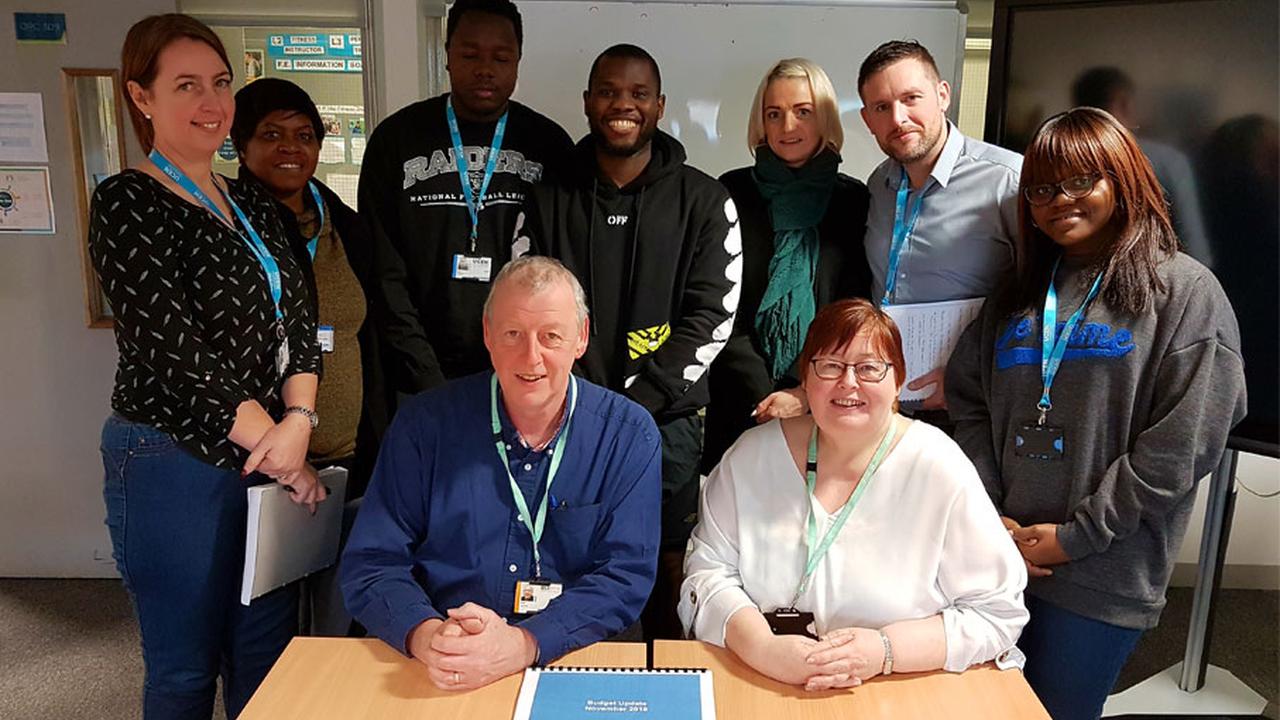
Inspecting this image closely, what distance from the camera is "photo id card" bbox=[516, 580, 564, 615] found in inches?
66.7

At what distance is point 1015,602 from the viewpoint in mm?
1608

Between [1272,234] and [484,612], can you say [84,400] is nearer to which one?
[484,612]

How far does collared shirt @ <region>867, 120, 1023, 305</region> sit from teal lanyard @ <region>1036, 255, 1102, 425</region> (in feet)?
0.83

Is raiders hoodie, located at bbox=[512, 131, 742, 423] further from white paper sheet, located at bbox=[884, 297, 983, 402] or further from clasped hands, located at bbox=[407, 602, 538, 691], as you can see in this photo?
clasped hands, located at bbox=[407, 602, 538, 691]

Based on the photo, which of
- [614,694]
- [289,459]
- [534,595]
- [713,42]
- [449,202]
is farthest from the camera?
[713,42]

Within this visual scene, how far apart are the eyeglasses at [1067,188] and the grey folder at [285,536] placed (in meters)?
1.67

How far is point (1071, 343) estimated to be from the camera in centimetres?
181

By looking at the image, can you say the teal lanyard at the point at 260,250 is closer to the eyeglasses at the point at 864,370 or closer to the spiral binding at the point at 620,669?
the spiral binding at the point at 620,669

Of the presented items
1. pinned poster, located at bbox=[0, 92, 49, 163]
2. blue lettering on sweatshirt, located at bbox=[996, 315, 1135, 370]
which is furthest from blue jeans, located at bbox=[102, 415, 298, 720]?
pinned poster, located at bbox=[0, 92, 49, 163]

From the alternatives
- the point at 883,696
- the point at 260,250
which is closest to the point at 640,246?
the point at 260,250

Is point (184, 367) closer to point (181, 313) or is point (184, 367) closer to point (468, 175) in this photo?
point (181, 313)

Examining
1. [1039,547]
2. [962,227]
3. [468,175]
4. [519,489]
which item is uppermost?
[468,175]

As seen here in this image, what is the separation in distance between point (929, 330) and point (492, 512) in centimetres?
111

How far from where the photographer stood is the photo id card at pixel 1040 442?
1838 mm
